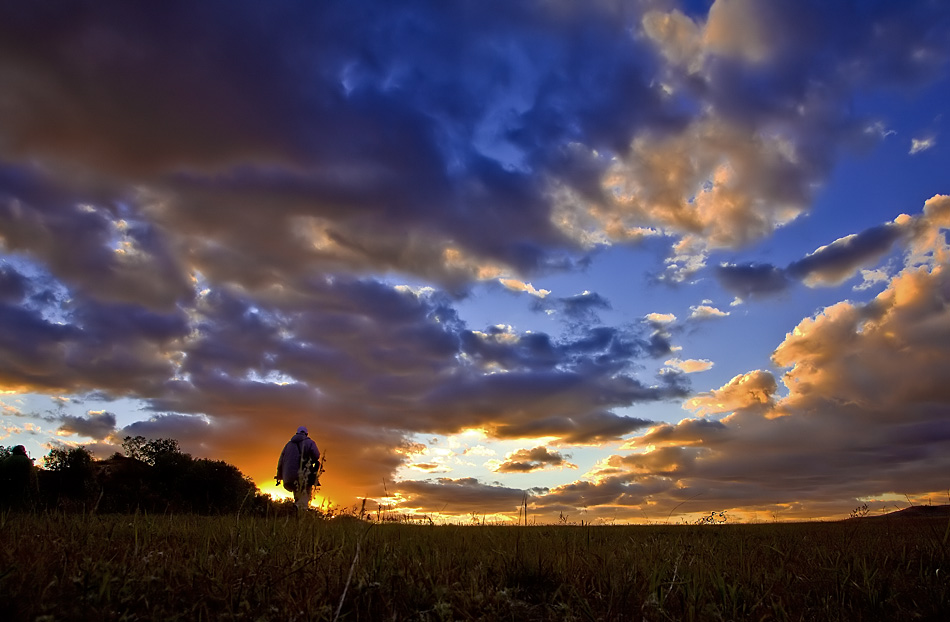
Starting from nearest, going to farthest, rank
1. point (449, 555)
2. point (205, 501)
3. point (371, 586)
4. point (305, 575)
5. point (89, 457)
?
point (371, 586) → point (305, 575) → point (449, 555) → point (89, 457) → point (205, 501)

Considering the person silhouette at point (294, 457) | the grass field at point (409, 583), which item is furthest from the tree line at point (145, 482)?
the grass field at point (409, 583)

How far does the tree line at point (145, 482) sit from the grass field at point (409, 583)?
47.5ft

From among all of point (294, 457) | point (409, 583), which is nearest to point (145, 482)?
point (294, 457)

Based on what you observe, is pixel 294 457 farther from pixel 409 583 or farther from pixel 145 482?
pixel 409 583

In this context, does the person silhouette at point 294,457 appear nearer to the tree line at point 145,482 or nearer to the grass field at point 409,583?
the tree line at point 145,482

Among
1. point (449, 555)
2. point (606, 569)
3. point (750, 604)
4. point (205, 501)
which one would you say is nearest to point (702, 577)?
point (750, 604)

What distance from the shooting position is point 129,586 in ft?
15.5

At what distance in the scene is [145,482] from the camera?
77.8 ft

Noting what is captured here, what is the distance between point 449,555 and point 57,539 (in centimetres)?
433

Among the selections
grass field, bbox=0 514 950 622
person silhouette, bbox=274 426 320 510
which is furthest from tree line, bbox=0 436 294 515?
grass field, bbox=0 514 950 622

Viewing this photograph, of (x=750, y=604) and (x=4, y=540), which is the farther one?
(x=4, y=540)

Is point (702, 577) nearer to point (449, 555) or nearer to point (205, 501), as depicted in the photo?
point (449, 555)

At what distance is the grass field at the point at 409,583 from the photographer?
4492mm

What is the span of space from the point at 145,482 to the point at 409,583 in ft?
76.3
